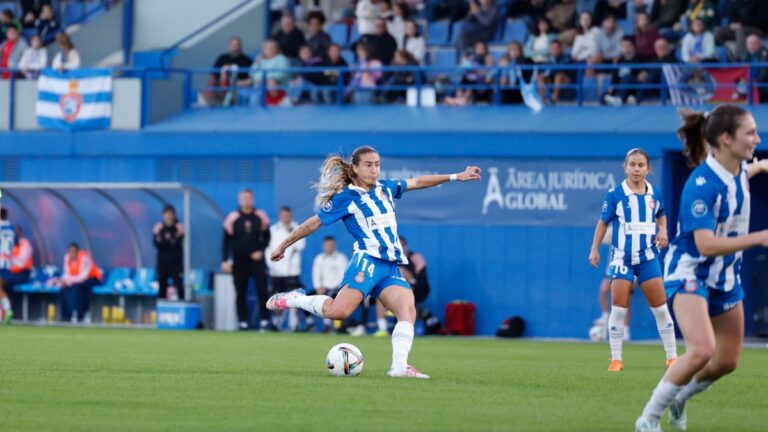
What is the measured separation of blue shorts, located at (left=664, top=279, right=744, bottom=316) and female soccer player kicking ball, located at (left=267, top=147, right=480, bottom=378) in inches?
177

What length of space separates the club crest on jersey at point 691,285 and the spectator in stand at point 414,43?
63.7ft

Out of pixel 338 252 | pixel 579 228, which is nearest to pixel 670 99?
pixel 579 228

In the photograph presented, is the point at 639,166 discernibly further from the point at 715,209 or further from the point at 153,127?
the point at 153,127

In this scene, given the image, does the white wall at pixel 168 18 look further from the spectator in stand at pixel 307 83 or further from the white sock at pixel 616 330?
the white sock at pixel 616 330

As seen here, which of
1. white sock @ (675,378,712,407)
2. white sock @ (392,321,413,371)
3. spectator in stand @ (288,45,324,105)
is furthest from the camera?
spectator in stand @ (288,45,324,105)

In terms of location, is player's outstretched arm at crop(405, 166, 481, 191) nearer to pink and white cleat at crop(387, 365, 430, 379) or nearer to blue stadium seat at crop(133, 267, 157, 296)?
pink and white cleat at crop(387, 365, 430, 379)

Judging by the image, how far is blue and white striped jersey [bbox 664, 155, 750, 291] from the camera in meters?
8.89

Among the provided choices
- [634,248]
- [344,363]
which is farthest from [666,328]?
A: [344,363]

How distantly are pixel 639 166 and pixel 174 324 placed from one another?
1284cm

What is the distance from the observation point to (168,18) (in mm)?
32438

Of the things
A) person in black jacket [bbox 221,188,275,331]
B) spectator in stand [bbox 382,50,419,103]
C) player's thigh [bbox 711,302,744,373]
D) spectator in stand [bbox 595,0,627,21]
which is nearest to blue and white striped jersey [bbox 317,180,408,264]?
player's thigh [bbox 711,302,744,373]

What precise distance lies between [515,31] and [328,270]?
6198 millimetres

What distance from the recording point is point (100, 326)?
27781mm

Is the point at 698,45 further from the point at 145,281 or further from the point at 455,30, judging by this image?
the point at 145,281
